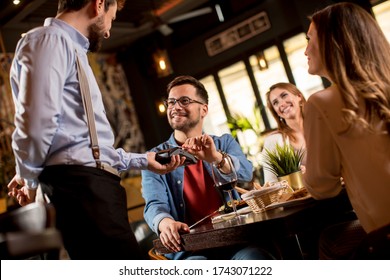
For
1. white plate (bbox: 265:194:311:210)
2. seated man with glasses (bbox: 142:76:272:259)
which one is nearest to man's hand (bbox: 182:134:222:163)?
seated man with glasses (bbox: 142:76:272:259)

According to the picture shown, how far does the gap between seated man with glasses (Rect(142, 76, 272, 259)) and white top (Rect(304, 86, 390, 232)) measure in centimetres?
56

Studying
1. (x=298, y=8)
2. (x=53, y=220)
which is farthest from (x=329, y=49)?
(x=298, y=8)

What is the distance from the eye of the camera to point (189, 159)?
1.77 meters

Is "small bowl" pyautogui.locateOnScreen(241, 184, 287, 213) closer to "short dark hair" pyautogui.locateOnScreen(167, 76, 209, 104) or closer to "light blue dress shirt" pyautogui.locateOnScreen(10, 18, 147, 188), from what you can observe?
"light blue dress shirt" pyautogui.locateOnScreen(10, 18, 147, 188)

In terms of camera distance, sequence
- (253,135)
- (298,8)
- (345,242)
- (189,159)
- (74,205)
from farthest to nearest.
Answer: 1. (298,8)
2. (253,135)
3. (189,159)
4. (345,242)
5. (74,205)

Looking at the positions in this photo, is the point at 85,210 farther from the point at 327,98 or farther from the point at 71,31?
the point at 327,98

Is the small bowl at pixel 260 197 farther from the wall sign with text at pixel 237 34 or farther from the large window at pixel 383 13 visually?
the wall sign with text at pixel 237 34

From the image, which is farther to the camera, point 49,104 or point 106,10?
point 106,10

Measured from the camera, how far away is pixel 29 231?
1334 mm

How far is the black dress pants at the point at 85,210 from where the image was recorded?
1298mm

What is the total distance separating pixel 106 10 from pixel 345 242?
1.15 metres

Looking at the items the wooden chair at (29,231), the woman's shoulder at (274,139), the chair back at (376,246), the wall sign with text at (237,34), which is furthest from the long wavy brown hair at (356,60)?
the wall sign with text at (237,34)
